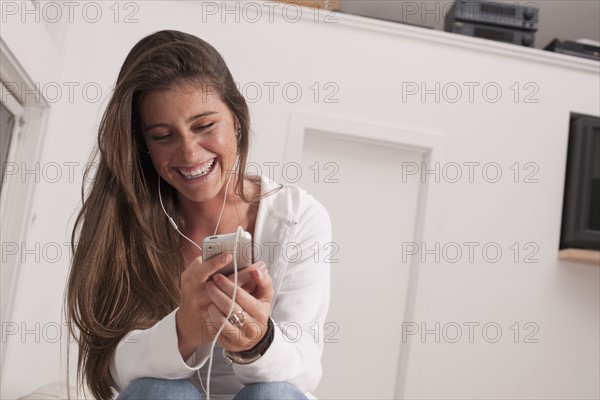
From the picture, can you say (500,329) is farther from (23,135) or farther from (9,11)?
(9,11)

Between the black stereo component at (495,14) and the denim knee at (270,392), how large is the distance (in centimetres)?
228

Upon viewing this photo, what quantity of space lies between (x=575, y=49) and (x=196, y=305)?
8.33 feet

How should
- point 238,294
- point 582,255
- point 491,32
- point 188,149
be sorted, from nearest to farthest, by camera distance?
point 238,294, point 188,149, point 582,255, point 491,32

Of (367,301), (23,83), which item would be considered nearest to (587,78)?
(367,301)

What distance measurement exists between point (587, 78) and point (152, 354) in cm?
253

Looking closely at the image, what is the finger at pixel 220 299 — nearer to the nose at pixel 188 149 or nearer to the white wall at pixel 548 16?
the nose at pixel 188 149

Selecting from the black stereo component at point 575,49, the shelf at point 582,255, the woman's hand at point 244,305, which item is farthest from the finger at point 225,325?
the black stereo component at point 575,49

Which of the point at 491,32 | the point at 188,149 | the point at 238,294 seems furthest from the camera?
the point at 491,32

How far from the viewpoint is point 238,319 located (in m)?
1.19

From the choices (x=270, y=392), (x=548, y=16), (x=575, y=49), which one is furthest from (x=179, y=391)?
(x=548, y=16)

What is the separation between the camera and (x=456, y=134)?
10.5 ft

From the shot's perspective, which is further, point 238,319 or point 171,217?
point 171,217

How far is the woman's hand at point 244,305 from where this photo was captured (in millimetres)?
1183

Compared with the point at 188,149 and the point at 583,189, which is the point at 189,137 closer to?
the point at 188,149
